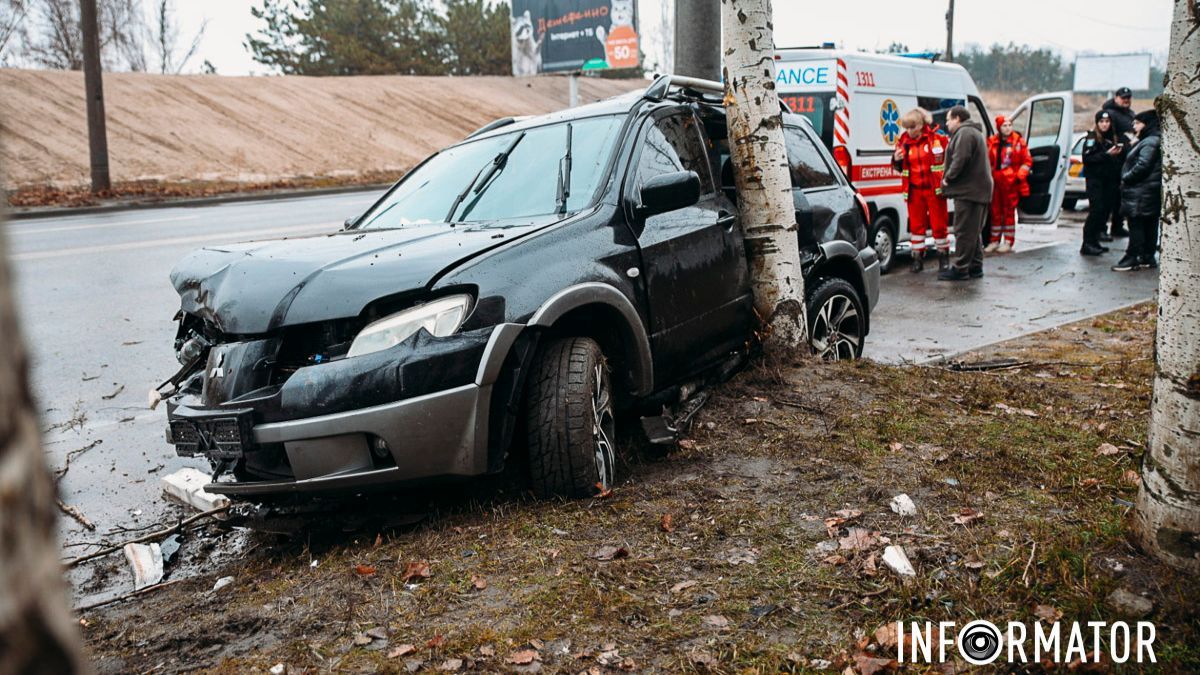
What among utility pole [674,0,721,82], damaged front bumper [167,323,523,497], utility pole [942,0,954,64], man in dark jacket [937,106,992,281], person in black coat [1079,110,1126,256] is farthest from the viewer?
utility pole [942,0,954,64]

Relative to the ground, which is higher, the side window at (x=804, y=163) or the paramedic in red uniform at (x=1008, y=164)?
the side window at (x=804, y=163)

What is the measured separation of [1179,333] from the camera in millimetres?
2883

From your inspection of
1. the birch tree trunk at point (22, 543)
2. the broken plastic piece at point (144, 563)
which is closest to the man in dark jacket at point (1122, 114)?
the broken plastic piece at point (144, 563)

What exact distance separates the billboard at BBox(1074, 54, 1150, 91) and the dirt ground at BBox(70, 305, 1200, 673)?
68.1 metres

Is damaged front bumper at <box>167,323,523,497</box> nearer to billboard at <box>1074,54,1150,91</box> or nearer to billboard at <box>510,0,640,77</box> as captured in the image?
billboard at <box>510,0,640,77</box>

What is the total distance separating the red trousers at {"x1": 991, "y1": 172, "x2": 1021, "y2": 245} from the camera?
1369 centimetres

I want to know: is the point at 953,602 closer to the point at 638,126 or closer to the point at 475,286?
the point at 475,286

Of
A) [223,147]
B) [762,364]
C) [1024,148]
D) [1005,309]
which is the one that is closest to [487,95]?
[223,147]

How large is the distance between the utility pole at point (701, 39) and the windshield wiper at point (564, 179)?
4747mm

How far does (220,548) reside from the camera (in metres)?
4.10

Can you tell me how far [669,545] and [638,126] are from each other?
7.81ft

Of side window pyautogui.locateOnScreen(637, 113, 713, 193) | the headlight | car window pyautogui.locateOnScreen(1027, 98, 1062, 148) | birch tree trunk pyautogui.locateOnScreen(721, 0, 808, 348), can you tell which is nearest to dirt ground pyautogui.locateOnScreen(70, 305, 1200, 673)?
the headlight

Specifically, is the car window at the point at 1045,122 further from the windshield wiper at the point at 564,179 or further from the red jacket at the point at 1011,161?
the windshield wiper at the point at 564,179

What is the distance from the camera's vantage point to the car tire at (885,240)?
12.3 meters
